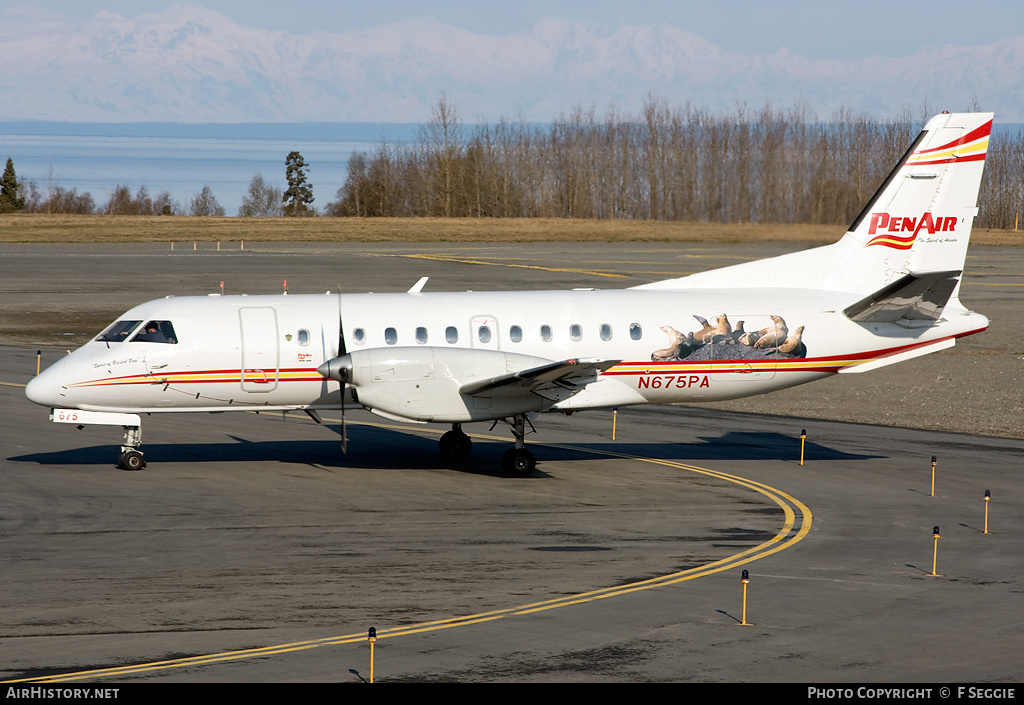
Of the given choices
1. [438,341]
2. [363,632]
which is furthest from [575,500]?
[363,632]

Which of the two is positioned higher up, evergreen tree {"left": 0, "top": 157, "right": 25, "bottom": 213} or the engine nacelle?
evergreen tree {"left": 0, "top": 157, "right": 25, "bottom": 213}

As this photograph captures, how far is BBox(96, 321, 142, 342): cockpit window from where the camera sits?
72.1 ft

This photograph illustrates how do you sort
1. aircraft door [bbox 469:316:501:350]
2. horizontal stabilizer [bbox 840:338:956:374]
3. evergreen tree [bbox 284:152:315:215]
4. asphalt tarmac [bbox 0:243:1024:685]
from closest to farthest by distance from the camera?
asphalt tarmac [bbox 0:243:1024:685]
aircraft door [bbox 469:316:501:350]
horizontal stabilizer [bbox 840:338:956:374]
evergreen tree [bbox 284:152:315:215]

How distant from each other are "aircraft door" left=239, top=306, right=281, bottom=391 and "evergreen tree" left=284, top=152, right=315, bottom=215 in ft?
378

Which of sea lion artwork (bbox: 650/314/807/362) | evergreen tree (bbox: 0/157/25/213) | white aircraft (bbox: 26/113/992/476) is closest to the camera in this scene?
white aircraft (bbox: 26/113/992/476)

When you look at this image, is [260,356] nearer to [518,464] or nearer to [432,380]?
[432,380]

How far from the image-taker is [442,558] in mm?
16859

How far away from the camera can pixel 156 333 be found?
21.9m

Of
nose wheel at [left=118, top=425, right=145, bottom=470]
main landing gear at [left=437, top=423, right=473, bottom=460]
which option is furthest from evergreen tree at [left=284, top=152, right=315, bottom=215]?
nose wheel at [left=118, top=425, right=145, bottom=470]

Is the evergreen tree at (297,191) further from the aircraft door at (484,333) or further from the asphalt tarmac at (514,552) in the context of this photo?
the aircraft door at (484,333)

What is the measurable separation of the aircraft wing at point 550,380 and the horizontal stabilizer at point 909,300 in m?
6.21

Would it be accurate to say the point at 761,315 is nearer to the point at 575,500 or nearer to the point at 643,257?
the point at 575,500

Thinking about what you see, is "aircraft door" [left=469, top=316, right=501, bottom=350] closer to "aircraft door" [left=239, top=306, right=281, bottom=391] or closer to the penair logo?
"aircraft door" [left=239, top=306, right=281, bottom=391]
